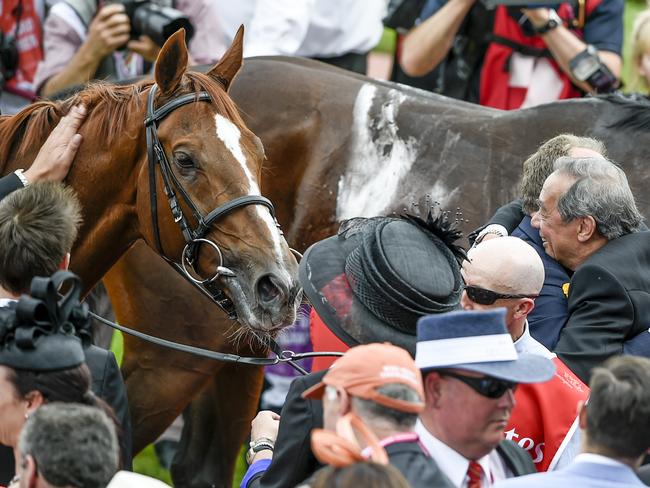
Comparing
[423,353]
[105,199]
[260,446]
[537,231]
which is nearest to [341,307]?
[423,353]

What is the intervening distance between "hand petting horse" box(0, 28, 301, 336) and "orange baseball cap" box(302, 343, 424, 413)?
1.69m

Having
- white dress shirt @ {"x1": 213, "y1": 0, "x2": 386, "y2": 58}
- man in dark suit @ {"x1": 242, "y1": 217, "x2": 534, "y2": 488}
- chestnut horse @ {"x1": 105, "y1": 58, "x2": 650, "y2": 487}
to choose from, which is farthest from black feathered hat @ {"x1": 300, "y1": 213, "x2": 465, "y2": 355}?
white dress shirt @ {"x1": 213, "y1": 0, "x2": 386, "y2": 58}

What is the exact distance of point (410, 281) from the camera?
361 cm

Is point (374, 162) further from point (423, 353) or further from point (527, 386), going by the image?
point (423, 353)

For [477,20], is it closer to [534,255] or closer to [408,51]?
[408,51]

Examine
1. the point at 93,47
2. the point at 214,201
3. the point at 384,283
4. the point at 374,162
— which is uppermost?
the point at 384,283

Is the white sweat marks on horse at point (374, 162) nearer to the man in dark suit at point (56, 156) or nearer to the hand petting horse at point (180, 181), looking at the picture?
the hand petting horse at point (180, 181)

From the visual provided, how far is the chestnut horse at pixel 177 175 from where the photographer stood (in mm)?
4715

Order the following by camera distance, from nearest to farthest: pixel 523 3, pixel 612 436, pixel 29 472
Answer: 1. pixel 29 472
2. pixel 612 436
3. pixel 523 3

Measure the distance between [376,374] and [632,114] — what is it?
3583 mm

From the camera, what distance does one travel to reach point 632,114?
238 inches

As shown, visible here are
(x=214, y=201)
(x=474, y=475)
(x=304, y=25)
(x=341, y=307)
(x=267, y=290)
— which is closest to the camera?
(x=474, y=475)

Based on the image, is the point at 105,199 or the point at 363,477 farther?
the point at 105,199

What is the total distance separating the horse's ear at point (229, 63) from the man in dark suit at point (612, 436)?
2.60m
